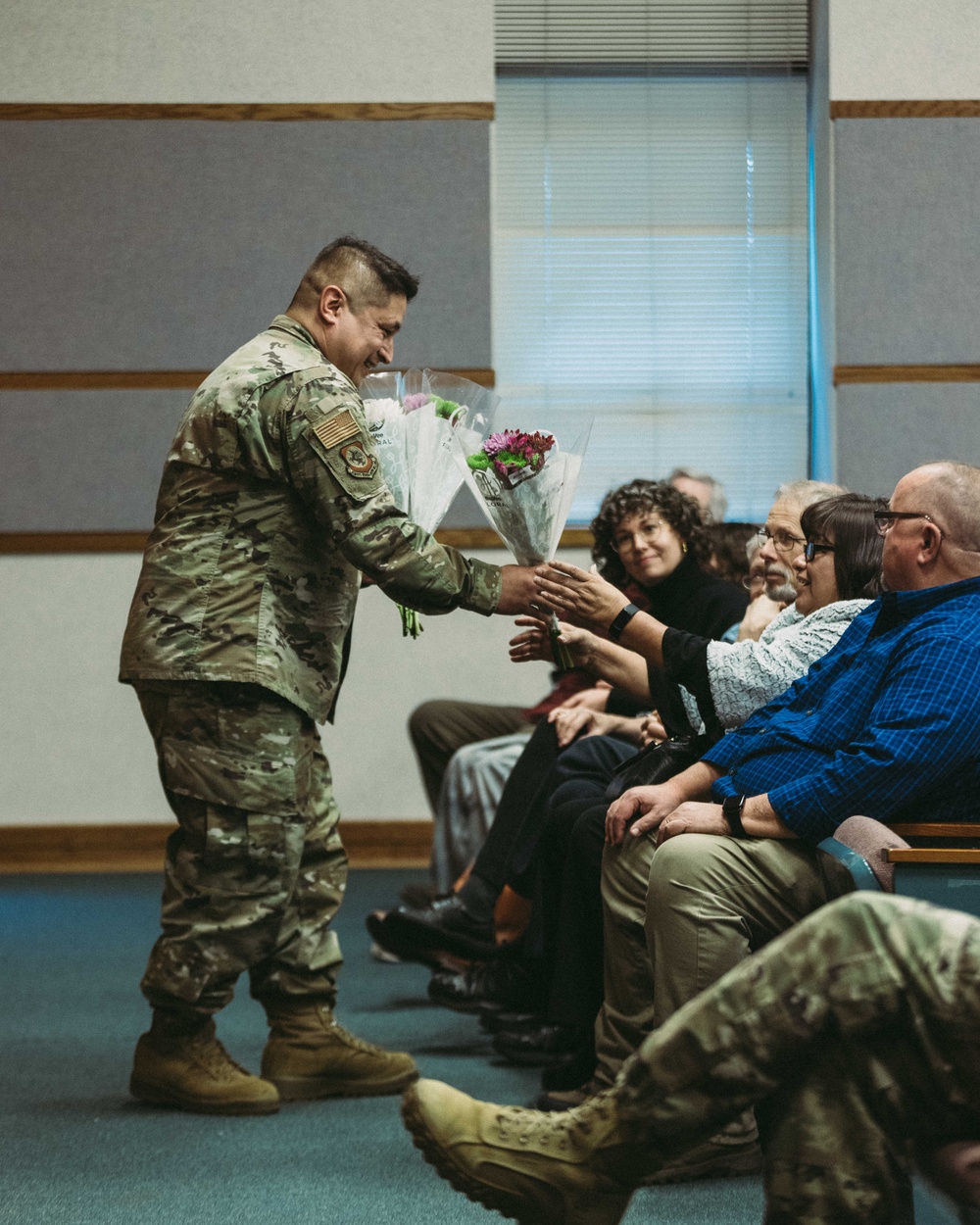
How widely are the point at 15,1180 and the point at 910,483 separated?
1711 millimetres

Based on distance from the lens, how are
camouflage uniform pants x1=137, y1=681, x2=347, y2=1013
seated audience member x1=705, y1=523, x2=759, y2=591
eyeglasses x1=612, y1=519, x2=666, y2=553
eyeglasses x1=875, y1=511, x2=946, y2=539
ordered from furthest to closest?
1. seated audience member x1=705, y1=523, x2=759, y2=591
2. eyeglasses x1=612, y1=519, x2=666, y2=553
3. camouflage uniform pants x1=137, y1=681, x2=347, y2=1013
4. eyeglasses x1=875, y1=511, x2=946, y2=539

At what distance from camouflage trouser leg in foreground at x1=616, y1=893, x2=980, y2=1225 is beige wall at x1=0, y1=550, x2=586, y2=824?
3.77 meters

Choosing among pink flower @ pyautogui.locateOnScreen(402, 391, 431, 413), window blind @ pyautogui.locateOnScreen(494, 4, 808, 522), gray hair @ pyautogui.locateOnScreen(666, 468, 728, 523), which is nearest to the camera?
pink flower @ pyautogui.locateOnScreen(402, 391, 431, 413)

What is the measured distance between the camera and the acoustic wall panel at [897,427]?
16.3ft

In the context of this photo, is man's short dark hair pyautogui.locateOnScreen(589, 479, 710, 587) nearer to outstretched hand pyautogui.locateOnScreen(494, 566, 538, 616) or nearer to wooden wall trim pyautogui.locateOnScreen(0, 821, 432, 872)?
outstretched hand pyautogui.locateOnScreen(494, 566, 538, 616)

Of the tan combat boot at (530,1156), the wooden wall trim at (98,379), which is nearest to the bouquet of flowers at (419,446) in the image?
the tan combat boot at (530,1156)

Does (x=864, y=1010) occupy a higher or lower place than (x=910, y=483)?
lower

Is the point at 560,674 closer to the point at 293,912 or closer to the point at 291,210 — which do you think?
the point at 293,912

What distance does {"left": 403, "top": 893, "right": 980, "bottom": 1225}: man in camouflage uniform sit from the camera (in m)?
1.23

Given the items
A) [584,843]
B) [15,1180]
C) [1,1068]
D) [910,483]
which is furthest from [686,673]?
[1,1068]

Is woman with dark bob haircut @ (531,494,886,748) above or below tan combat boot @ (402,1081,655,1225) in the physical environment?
above

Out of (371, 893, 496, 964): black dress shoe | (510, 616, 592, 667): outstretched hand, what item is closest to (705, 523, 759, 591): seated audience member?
(510, 616, 592, 667): outstretched hand

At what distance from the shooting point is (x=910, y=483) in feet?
6.45

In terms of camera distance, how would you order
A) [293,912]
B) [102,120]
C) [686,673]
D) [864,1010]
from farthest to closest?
[102,120] → [293,912] → [686,673] → [864,1010]
